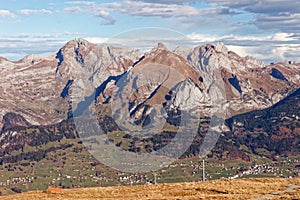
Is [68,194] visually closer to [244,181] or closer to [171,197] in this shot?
[171,197]

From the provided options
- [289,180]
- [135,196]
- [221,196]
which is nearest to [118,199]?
[135,196]

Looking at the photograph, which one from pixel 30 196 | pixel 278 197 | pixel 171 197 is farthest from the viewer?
pixel 30 196

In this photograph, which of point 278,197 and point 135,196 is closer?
point 278,197

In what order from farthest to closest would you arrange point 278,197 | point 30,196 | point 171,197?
point 30,196, point 171,197, point 278,197

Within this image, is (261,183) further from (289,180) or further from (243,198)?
(243,198)

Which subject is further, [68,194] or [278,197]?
[68,194]

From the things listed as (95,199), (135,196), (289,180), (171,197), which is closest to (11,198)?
(95,199)
